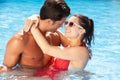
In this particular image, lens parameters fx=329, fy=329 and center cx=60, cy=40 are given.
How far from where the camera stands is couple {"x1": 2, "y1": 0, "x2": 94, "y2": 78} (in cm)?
339

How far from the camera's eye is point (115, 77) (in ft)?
14.8

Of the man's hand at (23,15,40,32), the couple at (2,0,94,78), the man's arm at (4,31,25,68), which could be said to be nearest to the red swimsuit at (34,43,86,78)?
the couple at (2,0,94,78)

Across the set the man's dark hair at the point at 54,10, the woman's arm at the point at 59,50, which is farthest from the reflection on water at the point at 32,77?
the man's dark hair at the point at 54,10

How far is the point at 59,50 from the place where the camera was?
3.51m

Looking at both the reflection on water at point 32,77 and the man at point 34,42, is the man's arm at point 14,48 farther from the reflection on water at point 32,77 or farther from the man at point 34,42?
the reflection on water at point 32,77

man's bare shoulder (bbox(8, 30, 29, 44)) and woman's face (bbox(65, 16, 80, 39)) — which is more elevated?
woman's face (bbox(65, 16, 80, 39))

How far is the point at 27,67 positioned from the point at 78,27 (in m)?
0.75

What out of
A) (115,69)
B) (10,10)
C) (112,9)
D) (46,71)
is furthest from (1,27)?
(112,9)

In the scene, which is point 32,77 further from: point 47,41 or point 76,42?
point 76,42

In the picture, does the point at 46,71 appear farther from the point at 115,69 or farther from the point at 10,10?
the point at 10,10

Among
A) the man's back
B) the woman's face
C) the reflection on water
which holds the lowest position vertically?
the reflection on water

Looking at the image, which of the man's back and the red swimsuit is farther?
the red swimsuit

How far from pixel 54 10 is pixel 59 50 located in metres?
0.45

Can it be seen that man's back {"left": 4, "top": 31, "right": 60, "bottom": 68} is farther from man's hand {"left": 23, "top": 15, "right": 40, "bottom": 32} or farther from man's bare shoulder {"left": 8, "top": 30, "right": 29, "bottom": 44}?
man's hand {"left": 23, "top": 15, "right": 40, "bottom": 32}
